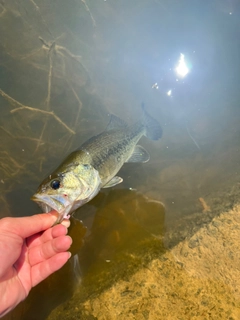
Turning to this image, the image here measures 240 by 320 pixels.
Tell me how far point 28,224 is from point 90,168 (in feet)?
2.72

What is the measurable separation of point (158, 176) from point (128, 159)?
2.10 feet

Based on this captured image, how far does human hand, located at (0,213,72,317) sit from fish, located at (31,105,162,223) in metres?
0.18

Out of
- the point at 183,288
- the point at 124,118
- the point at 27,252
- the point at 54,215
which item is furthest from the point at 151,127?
the point at 27,252

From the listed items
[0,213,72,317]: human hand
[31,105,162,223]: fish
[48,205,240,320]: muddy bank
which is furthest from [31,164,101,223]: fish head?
[48,205,240,320]: muddy bank

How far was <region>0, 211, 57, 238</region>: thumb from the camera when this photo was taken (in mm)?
2391

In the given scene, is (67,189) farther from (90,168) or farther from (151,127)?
(151,127)

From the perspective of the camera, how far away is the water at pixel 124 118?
3.13m

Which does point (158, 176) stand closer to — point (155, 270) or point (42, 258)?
point (155, 270)

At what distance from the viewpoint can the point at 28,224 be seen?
2473 mm

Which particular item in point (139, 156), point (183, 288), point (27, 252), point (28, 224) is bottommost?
point (183, 288)

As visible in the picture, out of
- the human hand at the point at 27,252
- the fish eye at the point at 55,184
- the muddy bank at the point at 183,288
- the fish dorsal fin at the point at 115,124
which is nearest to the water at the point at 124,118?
the muddy bank at the point at 183,288

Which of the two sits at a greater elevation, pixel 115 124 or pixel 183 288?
pixel 115 124

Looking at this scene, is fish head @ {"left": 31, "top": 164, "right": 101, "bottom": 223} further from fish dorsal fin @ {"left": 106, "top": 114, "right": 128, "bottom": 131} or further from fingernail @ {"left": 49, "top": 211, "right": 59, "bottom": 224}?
fish dorsal fin @ {"left": 106, "top": 114, "right": 128, "bottom": 131}

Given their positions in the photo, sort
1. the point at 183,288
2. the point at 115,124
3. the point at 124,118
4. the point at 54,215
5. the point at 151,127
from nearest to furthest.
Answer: the point at 54,215
the point at 183,288
the point at 115,124
the point at 151,127
the point at 124,118
